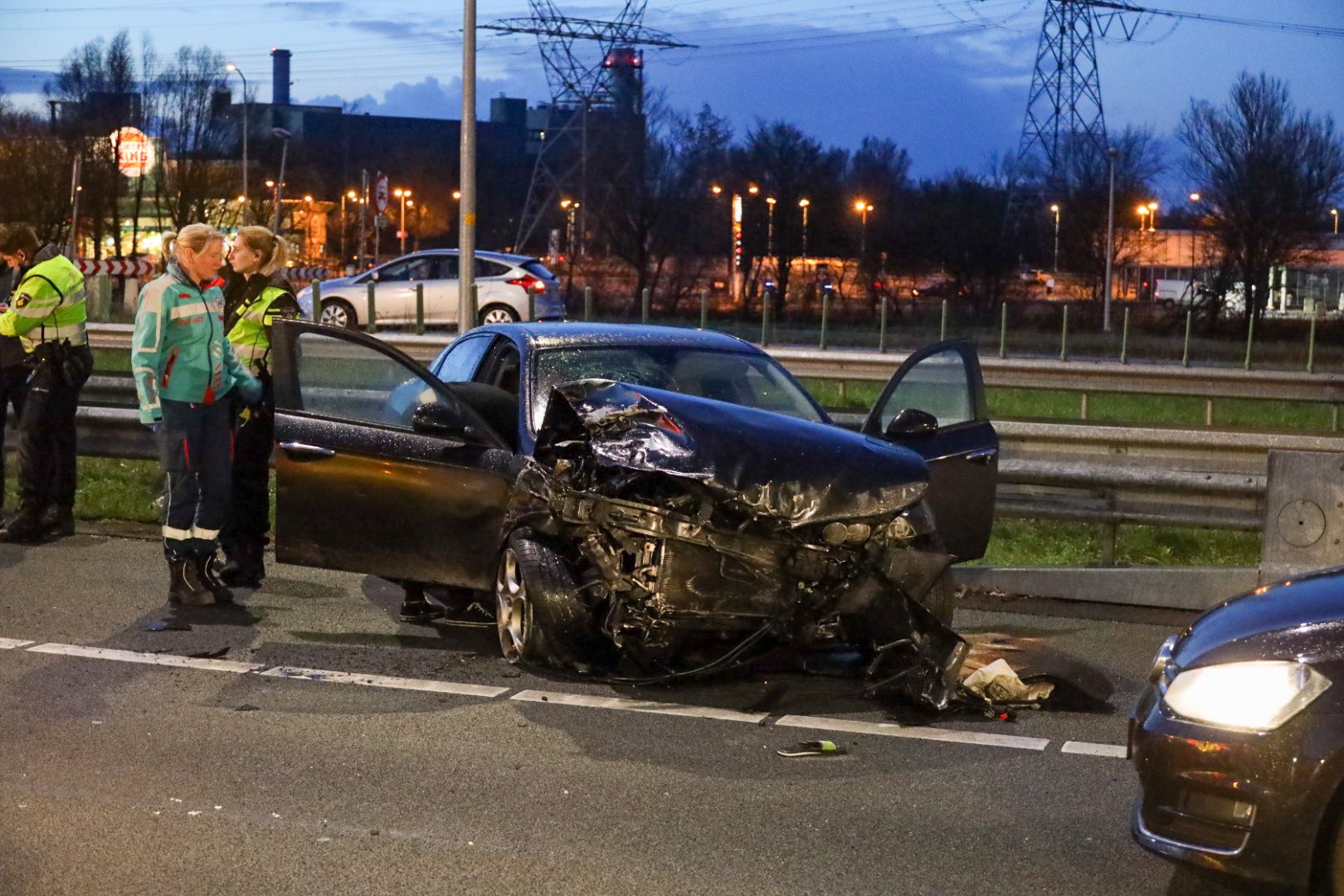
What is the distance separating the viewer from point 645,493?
6191 mm

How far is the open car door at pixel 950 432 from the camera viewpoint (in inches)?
286

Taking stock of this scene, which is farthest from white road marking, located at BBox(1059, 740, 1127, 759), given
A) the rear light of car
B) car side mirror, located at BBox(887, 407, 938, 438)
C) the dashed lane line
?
the rear light of car

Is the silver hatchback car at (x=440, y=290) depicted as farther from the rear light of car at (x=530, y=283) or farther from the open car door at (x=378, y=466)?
the open car door at (x=378, y=466)

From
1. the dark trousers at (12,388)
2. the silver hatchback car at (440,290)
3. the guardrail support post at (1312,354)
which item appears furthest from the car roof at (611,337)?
the guardrail support post at (1312,354)

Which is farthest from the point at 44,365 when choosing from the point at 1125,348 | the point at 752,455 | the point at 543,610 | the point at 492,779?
the point at 1125,348

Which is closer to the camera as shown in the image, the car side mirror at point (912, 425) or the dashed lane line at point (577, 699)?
the dashed lane line at point (577, 699)

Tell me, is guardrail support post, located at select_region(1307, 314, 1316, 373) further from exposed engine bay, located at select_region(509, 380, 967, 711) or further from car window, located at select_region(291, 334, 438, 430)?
exposed engine bay, located at select_region(509, 380, 967, 711)

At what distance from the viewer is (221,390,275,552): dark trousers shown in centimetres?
860

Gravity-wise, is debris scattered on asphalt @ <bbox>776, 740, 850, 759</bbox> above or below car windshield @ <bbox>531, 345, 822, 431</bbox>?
below

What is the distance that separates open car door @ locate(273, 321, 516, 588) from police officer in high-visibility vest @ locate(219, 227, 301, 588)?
1163mm

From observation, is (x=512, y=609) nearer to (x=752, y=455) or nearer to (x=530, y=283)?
(x=752, y=455)

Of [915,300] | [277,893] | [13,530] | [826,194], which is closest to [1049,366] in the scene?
[13,530]

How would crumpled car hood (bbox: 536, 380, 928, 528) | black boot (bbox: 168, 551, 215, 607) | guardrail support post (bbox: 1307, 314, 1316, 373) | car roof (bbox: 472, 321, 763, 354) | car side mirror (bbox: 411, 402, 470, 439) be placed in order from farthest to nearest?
guardrail support post (bbox: 1307, 314, 1316, 373) → black boot (bbox: 168, 551, 215, 607) → car roof (bbox: 472, 321, 763, 354) → car side mirror (bbox: 411, 402, 470, 439) → crumpled car hood (bbox: 536, 380, 928, 528)

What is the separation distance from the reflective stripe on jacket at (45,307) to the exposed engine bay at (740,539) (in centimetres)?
442
